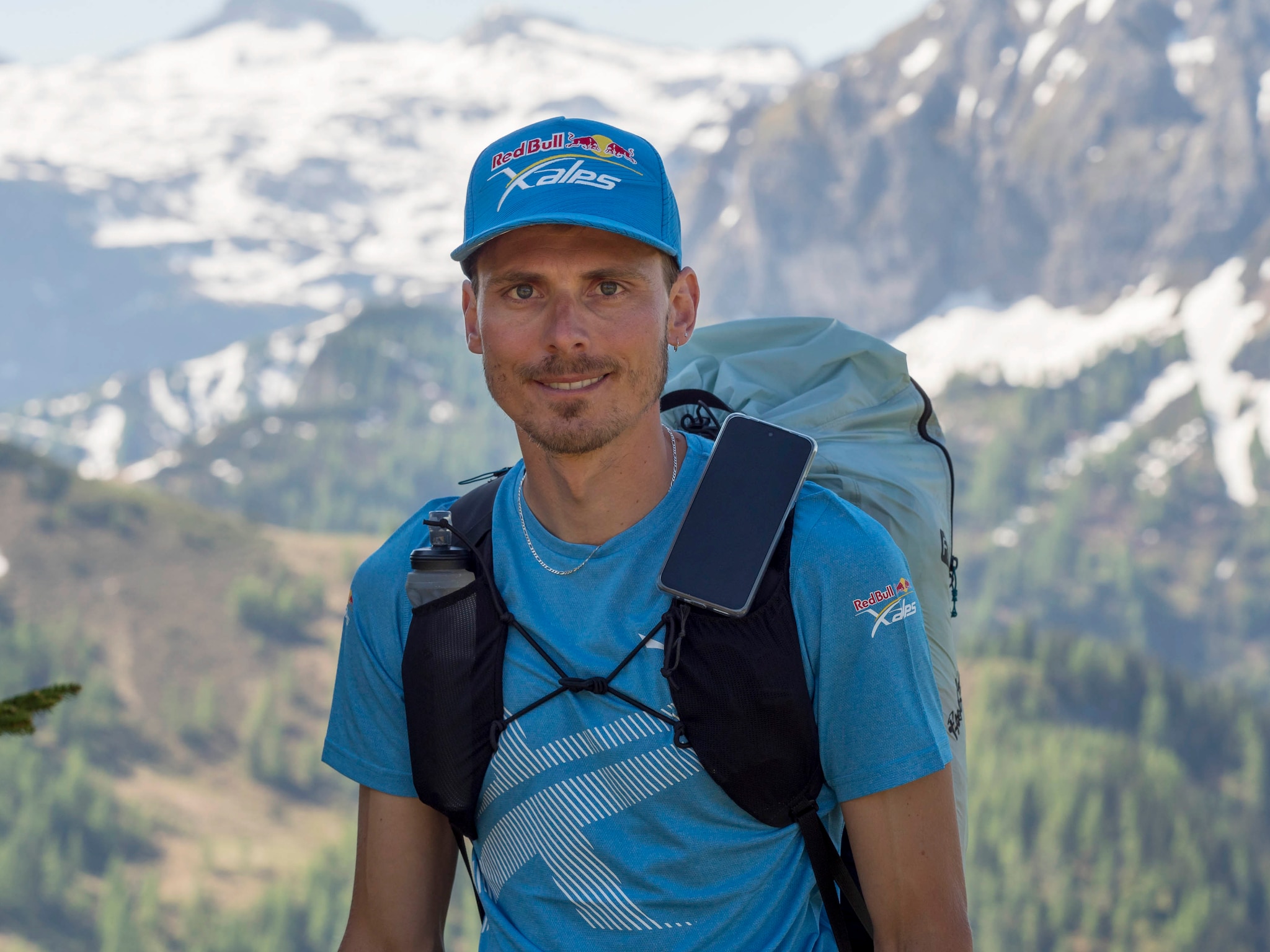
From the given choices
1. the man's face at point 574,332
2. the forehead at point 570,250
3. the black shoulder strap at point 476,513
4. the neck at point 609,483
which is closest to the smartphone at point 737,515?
the neck at point 609,483

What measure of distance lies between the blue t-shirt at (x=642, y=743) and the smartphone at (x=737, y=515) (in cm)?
11

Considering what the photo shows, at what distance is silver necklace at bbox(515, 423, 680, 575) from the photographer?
451 centimetres

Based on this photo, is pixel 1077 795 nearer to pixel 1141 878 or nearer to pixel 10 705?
pixel 1141 878

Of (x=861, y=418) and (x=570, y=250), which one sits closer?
(x=570, y=250)

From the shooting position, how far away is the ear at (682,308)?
4.66 meters

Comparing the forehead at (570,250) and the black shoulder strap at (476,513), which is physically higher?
the forehead at (570,250)

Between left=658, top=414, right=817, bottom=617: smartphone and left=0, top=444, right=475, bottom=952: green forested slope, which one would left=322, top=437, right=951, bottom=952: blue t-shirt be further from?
left=0, top=444, right=475, bottom=952: green forested slope

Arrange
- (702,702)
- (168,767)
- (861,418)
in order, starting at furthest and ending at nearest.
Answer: (168,767) < (861,418) < (702,702)

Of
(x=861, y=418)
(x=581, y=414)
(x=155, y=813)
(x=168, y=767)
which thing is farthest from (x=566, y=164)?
(x=168, y=767)

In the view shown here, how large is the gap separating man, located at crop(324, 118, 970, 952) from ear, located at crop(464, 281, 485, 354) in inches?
1.0

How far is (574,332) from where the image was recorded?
433cm

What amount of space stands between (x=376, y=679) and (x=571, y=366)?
131cm

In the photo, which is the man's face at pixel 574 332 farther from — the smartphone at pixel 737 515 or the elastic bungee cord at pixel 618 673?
the elastic bungee cord at pixel 618 673

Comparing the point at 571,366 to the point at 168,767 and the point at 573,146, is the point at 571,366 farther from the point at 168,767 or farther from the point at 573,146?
the point at 168,767
